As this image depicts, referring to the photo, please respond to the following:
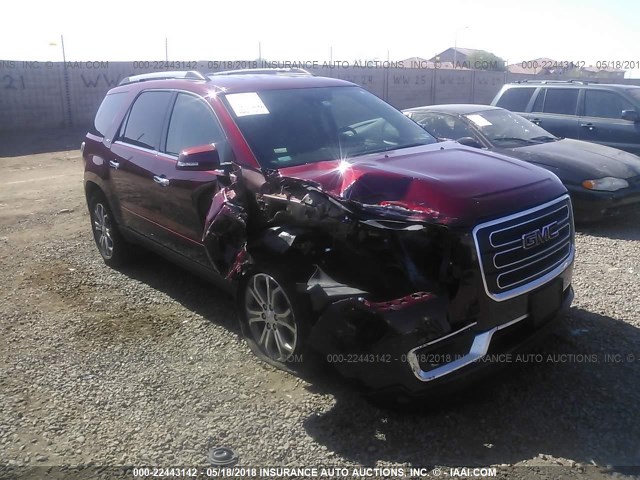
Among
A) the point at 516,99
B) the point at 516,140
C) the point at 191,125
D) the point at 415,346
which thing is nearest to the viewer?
the point at 415,346

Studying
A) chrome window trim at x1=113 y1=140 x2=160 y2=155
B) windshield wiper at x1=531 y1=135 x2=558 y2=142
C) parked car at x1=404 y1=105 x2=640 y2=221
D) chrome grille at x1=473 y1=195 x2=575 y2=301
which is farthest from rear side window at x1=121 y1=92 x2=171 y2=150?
windshield wiper at x1=531 y1=135 x2=558 y2=142

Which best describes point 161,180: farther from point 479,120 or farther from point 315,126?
point 479,120

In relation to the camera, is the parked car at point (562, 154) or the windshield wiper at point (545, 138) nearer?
the parked car at point (562, 154)

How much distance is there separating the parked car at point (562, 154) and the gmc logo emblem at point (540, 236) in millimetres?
2551

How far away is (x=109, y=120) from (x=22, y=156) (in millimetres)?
10220

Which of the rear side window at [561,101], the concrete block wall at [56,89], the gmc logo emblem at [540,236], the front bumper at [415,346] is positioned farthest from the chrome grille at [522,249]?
the concrete block wall at [56,89]

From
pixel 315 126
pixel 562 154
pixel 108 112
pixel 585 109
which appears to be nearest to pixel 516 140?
pixel 562 154

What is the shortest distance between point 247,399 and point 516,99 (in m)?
8.34

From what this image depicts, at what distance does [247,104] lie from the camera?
4.45 metres

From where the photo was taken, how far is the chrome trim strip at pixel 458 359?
304 centimetres

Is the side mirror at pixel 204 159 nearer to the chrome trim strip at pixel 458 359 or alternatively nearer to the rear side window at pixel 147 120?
the rear side window at pixel 147 120

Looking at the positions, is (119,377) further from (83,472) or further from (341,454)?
(341,454)

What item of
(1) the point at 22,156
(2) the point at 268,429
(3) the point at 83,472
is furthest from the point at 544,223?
(1) the point at 22,156

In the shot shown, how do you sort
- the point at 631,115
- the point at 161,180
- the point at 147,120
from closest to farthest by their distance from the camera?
the point at 161,180 → the point at 147,120 → the point at 631,115
